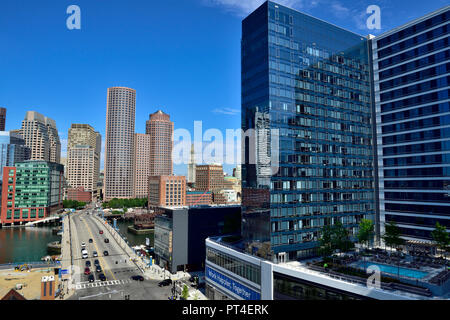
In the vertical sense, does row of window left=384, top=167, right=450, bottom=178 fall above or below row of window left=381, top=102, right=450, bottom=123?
below

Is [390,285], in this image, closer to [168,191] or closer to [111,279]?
[111,279]

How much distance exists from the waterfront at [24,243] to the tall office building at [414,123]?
91.1 m

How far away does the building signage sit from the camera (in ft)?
120

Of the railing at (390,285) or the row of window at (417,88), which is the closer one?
the railing at (390,285)

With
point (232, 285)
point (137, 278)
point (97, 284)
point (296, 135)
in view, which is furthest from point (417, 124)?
point (97, 284)

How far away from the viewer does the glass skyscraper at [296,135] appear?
128 feet

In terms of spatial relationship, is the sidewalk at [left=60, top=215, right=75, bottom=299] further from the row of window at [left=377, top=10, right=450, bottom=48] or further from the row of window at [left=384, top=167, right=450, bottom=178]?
the row of window at [left=377, top=10, right=450, bottom=48]

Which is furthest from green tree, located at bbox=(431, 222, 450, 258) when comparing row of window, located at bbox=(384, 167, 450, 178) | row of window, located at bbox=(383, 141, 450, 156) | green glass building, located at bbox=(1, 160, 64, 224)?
green glass building, located at bbox=(1, 160, 64, 224)

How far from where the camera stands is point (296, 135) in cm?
4078

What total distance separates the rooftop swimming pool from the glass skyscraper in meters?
7.61

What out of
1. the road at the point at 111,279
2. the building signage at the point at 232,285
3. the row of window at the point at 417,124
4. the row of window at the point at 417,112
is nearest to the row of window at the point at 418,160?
the row of window at the point at 417,124

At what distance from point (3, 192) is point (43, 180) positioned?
1761 cm

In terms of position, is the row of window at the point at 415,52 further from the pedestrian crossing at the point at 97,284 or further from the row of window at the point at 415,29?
the pedestrian crossing at the point at 97,284
